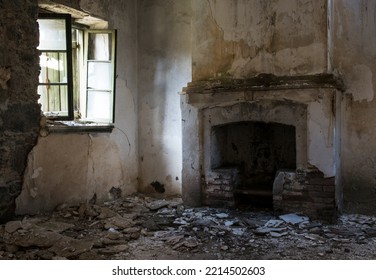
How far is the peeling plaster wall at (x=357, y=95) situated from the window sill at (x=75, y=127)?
10.1 feet

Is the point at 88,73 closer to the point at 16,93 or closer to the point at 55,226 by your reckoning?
the point at 16,93

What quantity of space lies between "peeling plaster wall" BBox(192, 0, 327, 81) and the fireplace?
161 millimetres

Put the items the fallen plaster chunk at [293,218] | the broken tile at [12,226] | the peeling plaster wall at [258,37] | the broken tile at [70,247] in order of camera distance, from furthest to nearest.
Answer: the peeling plaster wall at [258,37]
the fallen plaster chunk at [293,218]
the broken tile at [12,226]
the broken tile at [70,247]

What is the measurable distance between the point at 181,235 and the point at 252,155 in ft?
5.79

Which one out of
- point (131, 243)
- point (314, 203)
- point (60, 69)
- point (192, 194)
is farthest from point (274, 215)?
point (60, 69)

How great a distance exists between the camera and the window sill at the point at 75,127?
4.24 metres

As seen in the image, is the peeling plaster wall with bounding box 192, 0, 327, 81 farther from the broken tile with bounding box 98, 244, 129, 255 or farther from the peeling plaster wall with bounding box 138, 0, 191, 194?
the broken tile with bounding box 98, 244, 129, 255

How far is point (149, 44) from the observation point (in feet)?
18.3

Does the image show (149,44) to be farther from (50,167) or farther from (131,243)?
(131,243)

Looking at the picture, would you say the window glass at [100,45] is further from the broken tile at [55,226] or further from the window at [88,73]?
the broken tile at [55,226]

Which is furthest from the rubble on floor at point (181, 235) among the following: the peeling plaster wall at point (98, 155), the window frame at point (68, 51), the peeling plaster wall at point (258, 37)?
the peeling plaster wall at point (258, 37)

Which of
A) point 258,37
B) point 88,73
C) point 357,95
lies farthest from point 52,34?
point 357,95
